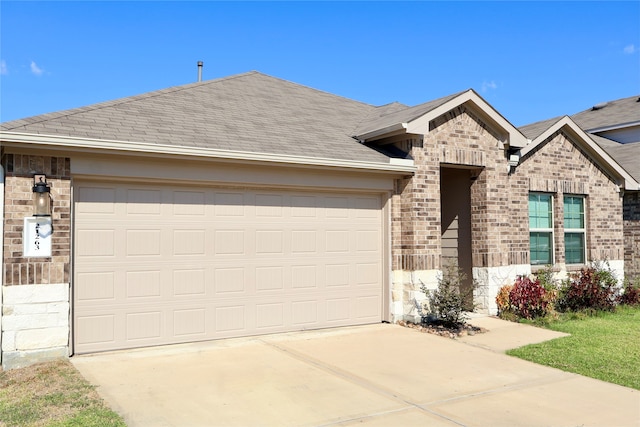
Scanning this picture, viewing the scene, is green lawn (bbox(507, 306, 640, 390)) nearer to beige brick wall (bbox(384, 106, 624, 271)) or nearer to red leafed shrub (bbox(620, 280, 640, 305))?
beige brick wall (bbox(384, 106, 624, 271))

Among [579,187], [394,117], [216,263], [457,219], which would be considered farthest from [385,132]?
[579,187]

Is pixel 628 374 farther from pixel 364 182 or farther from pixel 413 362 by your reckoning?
pixel 364 182

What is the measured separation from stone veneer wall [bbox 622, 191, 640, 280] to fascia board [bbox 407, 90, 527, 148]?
5225 mm

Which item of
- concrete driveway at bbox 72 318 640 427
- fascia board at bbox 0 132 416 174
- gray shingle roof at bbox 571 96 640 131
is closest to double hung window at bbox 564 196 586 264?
fascia board at bbox 0 132 416 174

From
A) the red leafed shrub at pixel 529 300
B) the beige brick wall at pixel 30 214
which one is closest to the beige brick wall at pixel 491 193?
the red leafed shrub at pixel 529 300

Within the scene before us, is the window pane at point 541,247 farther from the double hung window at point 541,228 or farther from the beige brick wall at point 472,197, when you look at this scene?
the beige brick wall at point 472,197

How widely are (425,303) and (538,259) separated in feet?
11.9

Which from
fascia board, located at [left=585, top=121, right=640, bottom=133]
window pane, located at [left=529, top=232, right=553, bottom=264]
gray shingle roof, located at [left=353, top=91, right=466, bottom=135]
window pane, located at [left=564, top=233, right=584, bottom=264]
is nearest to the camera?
A: gray shingle roof, located at [left=353, top=91, right=466, bottom=135]

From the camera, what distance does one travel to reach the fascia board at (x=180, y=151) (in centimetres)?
708

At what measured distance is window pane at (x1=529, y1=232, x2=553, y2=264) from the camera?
480 inches

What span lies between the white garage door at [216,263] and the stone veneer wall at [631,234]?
8.32m

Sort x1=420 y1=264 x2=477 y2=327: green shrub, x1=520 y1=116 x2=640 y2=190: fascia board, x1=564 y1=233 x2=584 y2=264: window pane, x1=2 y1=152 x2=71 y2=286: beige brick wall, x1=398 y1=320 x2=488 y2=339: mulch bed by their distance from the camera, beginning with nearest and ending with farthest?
x1=2 y1=152 x2=71 y2=286: beige brick wall < x1=398 y1=320 x2=488 y2=339: mulch bed < x1=420 y1=264 x2=477 y2=327: green shrub < x1=520 y1=116 x2=640 y2=190: fascia board < x1=564 y1=233 x2=584 y2=264: window pane

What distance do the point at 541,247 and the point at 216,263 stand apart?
7.61 metres

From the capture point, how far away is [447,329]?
9.68 m
